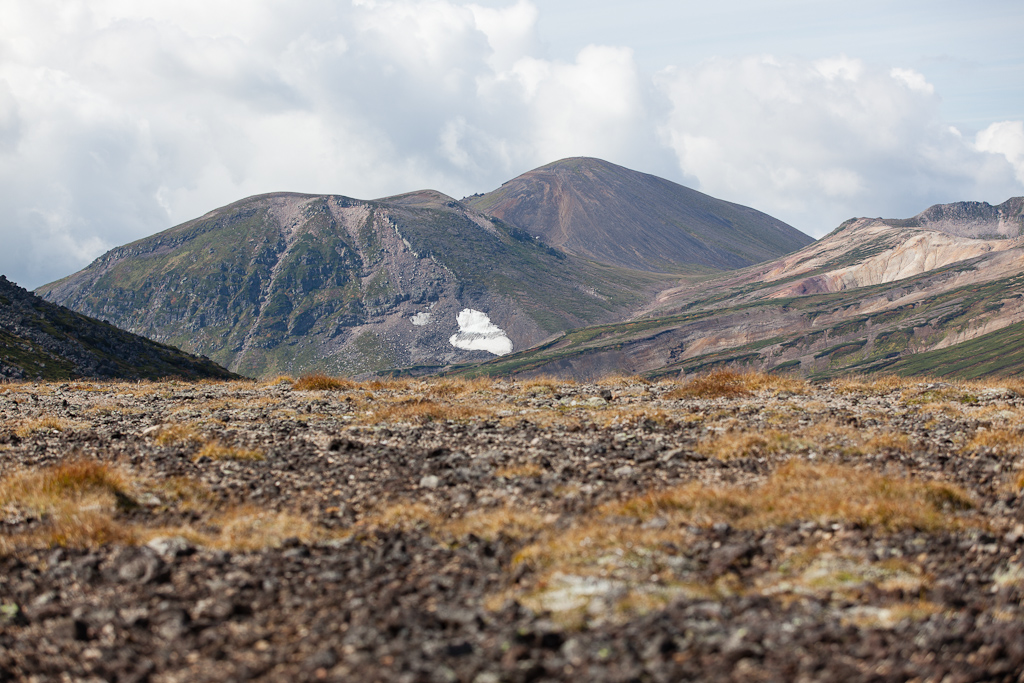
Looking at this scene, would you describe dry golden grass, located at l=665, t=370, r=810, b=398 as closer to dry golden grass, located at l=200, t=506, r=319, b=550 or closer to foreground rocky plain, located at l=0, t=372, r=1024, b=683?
foreground rocky plain, located at l=0, t=372, r=1024, b=683

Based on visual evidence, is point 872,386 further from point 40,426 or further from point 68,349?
point 68,349

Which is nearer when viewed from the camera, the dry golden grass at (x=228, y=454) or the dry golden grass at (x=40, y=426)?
the dry golden grass at (x=228, y=454)

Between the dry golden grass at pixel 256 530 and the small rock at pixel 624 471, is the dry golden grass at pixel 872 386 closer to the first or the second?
the small rock at pixel 624 471

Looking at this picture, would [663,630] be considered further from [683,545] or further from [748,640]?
[683,545]

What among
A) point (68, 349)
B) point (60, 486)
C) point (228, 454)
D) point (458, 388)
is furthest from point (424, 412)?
point (68, 349)

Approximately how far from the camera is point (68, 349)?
77.2m

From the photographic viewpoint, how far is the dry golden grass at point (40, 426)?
19052 mm

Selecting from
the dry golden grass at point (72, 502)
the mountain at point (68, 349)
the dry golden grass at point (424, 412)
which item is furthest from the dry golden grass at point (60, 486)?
the mountain at point (68, 349)

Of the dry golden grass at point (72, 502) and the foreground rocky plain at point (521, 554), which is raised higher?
the dry golden grass at point (72, 502)

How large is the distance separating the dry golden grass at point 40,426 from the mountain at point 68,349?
5332 centimetres

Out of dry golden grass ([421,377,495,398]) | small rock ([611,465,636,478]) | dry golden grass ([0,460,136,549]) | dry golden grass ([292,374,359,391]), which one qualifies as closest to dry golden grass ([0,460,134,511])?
dry golden grass ([0,460,136,549])

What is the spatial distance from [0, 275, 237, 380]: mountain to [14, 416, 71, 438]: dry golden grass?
53317 millimetres

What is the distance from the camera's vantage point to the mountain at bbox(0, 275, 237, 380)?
228ft

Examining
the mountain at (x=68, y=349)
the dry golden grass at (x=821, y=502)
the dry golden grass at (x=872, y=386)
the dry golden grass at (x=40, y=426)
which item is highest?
the mountain at (x=68, y=349)
